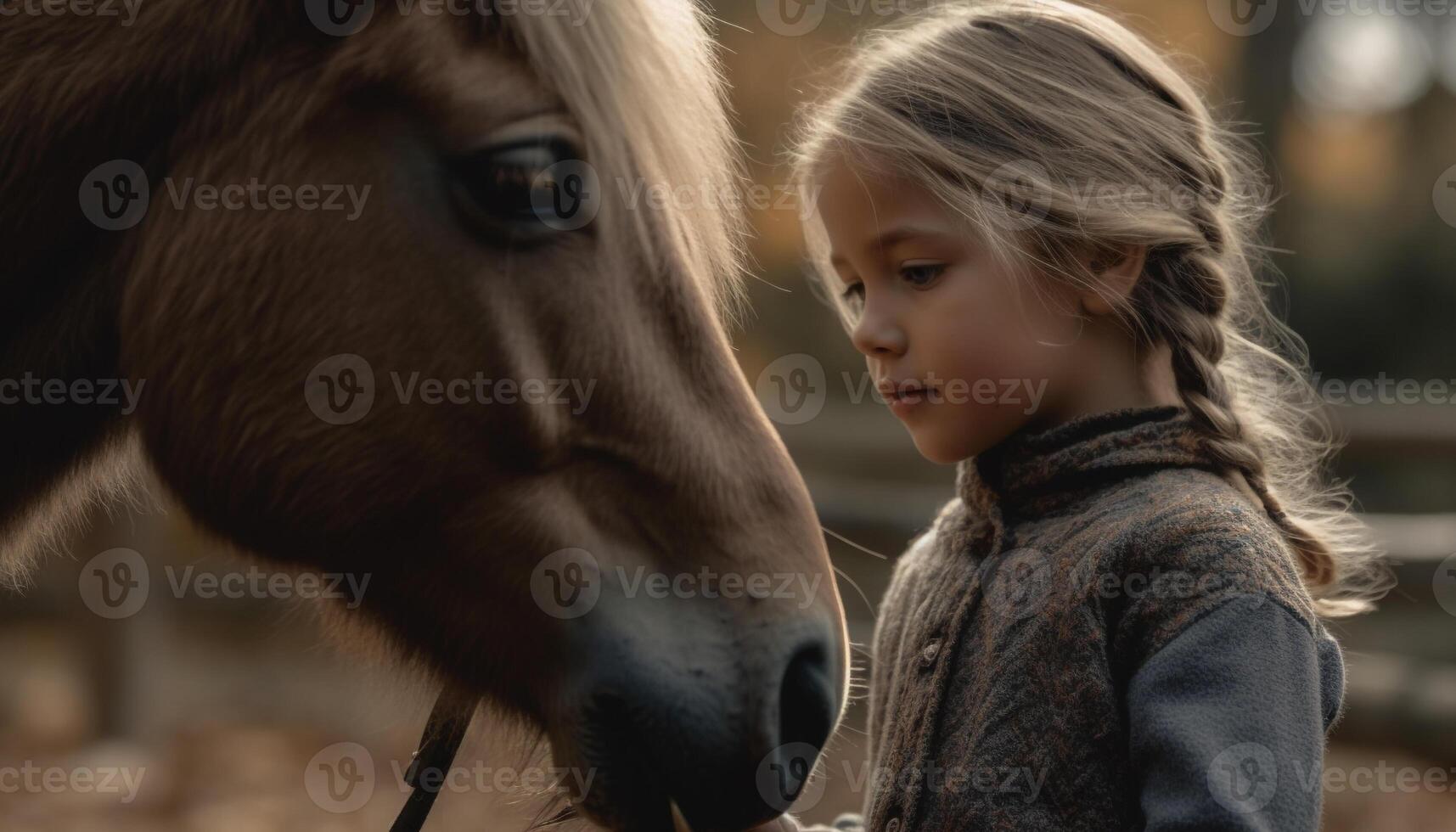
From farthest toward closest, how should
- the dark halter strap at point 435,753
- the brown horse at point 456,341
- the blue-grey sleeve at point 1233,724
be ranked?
1. the dark halter strap at point 435,753
2. the brown horse at point 456,341
3. the blue-grey sleeve at point 1233,724

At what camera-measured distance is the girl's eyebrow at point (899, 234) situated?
4.60ft

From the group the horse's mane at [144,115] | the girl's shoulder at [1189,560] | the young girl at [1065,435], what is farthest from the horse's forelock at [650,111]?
the girl's shoulder at [1189,560]

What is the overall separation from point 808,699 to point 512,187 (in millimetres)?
583

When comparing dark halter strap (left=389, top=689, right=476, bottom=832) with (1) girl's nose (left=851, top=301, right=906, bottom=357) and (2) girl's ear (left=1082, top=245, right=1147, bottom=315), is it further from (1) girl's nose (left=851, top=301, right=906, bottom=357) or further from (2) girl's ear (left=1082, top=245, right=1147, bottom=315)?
(2) girl's ear (left=1082, top=245, right=1147, bottom=315)

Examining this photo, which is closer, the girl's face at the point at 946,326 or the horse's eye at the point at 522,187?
the horse's eye at the point at 522,187

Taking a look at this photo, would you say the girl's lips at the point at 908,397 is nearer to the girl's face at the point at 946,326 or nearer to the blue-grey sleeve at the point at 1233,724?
the girl's face at the point at 946,326

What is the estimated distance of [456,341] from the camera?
120 cm

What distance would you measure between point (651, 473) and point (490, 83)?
1.38 feet

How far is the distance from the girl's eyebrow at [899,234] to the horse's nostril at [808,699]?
0.50 meters

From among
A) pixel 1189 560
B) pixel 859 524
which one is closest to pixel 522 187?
pixel 1189 560

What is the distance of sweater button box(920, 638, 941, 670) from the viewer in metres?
1.41

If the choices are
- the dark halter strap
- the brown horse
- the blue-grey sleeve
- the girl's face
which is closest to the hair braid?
the girl's face

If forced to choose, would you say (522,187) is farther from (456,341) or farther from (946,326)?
(946,326)

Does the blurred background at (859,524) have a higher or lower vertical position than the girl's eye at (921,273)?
lower
